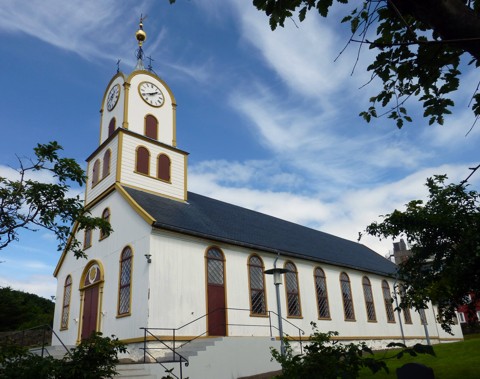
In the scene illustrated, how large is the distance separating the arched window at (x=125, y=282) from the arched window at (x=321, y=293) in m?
10.0

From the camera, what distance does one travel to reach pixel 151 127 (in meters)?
22.7

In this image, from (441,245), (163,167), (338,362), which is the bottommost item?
(338,362)

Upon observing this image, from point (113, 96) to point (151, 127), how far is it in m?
3.20

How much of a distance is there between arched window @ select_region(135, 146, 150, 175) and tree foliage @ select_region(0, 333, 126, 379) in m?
12.9

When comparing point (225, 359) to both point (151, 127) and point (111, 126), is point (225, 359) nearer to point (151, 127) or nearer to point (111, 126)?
point (151, 127)

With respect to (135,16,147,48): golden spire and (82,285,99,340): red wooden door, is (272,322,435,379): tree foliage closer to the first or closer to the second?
(82,285,99,340): red wooden door

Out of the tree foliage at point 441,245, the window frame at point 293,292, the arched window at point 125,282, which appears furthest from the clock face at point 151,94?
the tree foliage at point 441,245

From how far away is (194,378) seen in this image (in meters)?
13.2

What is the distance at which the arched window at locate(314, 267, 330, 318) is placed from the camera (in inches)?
865

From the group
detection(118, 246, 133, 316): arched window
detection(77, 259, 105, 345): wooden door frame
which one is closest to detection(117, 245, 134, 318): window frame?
detection(118, 246, 133, 316): arched window

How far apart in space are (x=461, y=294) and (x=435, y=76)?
4.81m

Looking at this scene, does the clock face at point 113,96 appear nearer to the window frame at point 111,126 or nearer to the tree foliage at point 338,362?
the window frame at point 111,126

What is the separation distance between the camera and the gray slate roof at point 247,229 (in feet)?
59.6

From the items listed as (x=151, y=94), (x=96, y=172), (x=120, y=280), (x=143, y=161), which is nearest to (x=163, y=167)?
(x=143, y=161)
